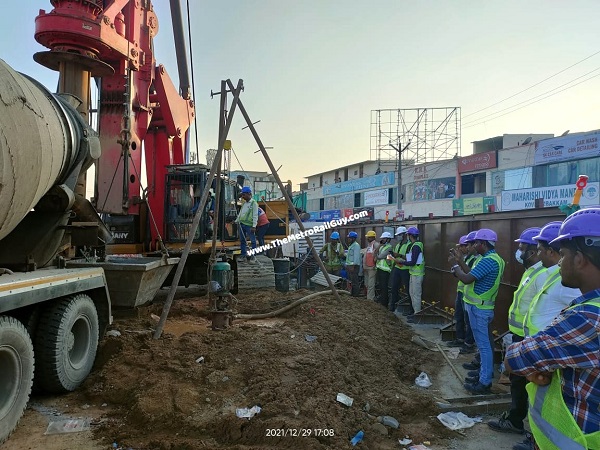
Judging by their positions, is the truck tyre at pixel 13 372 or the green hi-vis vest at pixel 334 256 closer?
the truck tyre at pixel 13 372

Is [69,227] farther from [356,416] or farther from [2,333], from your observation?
[356,416]

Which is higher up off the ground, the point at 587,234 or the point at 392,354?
the point at 587,234

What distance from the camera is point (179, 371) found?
15.2 ft

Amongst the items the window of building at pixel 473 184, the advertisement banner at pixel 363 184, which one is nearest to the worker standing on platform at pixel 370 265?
the window of building at pixel 473 184

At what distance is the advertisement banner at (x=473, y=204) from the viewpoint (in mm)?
28330

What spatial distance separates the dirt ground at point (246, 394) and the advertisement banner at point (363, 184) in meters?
34.0

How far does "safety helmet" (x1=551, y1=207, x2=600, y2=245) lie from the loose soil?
2519mm

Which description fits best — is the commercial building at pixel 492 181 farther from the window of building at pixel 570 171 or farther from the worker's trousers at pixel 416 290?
the worker's trousers at pixel 416 290

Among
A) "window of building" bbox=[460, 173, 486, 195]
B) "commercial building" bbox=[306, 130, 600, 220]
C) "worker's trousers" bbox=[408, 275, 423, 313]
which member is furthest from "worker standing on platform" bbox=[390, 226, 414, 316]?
"window of building" bbox=[460, 173, 486, 195]

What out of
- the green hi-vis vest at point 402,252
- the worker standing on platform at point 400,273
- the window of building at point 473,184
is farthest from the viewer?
the window of building at point 473,184

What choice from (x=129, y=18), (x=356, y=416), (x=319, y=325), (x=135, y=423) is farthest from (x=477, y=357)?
(x=129, y=18)

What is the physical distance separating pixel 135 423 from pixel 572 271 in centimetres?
361

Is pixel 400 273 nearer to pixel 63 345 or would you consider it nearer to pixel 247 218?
pixel 247 218
